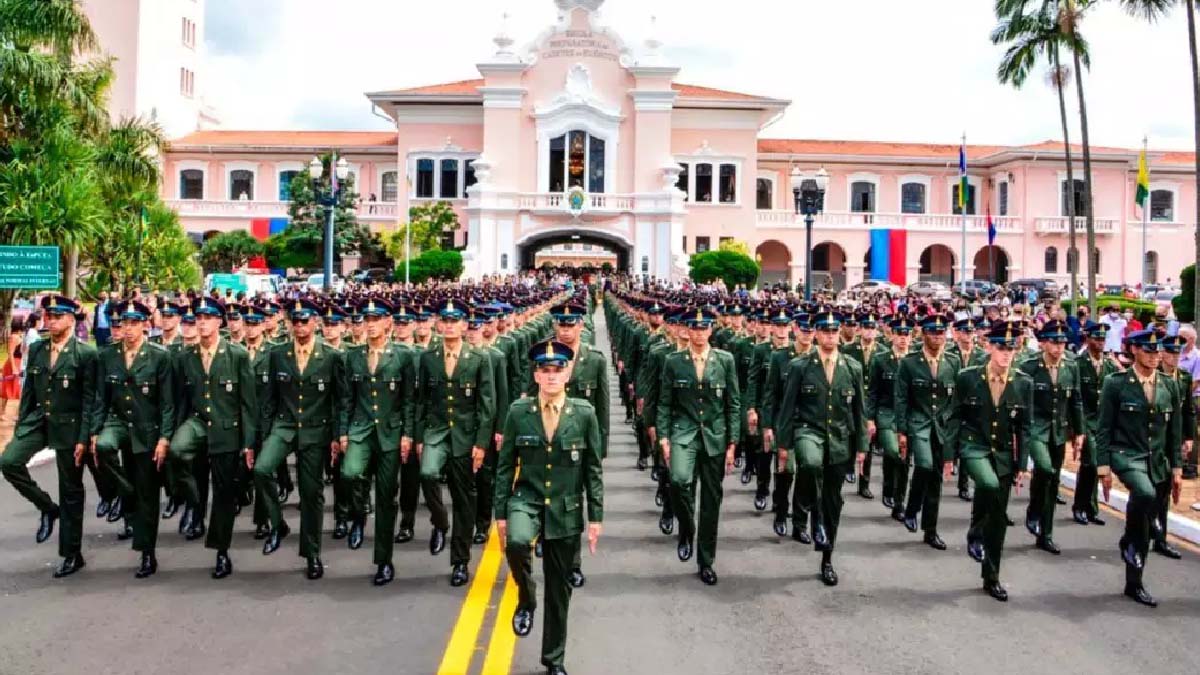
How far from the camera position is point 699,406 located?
848 centimetres

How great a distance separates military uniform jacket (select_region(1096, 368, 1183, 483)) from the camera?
8.07 metres

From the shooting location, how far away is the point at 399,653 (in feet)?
20.6

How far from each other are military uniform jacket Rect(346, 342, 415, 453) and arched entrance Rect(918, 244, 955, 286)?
184 ft

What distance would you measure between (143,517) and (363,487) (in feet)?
5.46

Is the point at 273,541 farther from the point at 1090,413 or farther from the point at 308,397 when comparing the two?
the point at 1090,413

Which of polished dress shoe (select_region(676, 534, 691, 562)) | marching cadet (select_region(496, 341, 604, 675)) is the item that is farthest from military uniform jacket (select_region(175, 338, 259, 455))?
polished dress shoe (select_region(676, 534, 691, 562))

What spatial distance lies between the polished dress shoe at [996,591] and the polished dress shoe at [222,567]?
5.53 meters

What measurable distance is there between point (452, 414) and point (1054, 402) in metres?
5.24

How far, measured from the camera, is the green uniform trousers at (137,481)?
7.95m

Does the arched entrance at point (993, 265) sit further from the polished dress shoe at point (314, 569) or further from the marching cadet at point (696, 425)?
the polished dress shoe at point (314, 569)

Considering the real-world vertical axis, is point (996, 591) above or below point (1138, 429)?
below

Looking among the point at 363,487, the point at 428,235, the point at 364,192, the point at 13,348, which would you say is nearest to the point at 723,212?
the point at 428,235

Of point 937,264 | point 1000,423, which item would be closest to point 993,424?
point 1000,423

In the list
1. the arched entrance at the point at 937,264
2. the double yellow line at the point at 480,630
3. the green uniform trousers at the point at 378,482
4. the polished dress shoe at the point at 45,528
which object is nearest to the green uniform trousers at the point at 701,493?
the double yellow line at the point at 480,630
